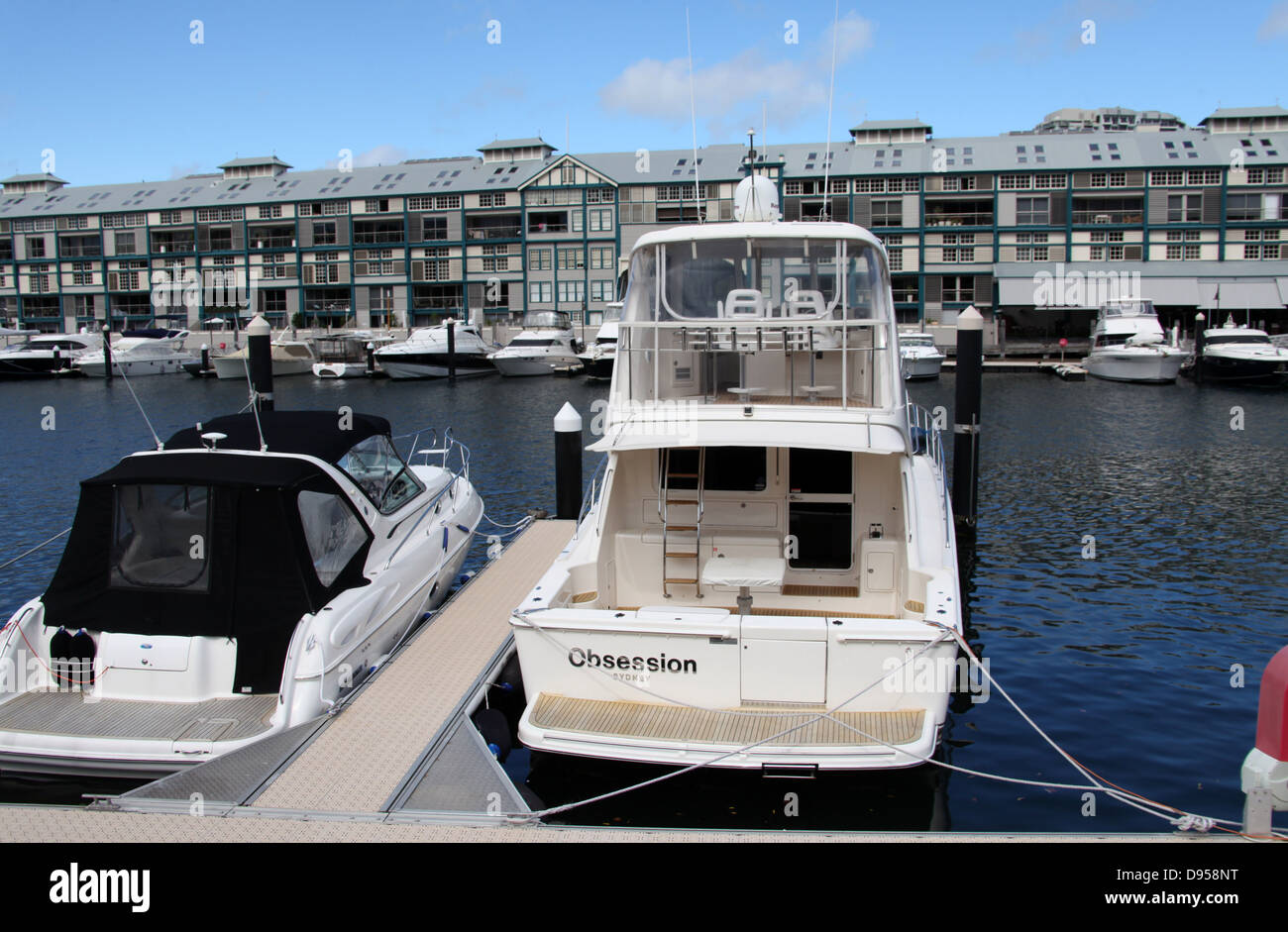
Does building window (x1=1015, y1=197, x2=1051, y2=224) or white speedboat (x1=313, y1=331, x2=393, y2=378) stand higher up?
building window (x1=1015, y1=197, x2=1051, y2=224)

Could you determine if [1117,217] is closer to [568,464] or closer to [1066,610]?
[1066,610]

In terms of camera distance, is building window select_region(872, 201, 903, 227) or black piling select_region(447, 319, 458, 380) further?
building window select_region(872, 201, 903, 227)

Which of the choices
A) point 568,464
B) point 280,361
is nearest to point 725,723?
point 568,464

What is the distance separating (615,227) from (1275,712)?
244 ft

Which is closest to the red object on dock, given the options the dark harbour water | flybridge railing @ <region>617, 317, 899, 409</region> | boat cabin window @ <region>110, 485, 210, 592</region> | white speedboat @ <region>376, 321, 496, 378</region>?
the dark harbour water

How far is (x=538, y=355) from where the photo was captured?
58.3 metres

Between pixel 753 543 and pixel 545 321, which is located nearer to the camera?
pixel 753 543

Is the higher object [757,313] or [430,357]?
[430,357]

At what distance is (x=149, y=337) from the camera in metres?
68.2

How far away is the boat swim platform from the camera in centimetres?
611

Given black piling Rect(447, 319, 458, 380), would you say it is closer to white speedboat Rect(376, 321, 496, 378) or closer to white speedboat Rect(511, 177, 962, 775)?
white speedboat Rect(376, 321, 496, 378)

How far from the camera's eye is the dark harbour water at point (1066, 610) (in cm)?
819

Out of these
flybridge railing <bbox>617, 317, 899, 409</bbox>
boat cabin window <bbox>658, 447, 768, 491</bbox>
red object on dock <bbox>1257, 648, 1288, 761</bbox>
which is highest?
flybridge railing <bbox>617, 317, 899, 409</bbox>

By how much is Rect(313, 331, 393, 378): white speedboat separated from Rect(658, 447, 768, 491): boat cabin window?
53.6m
